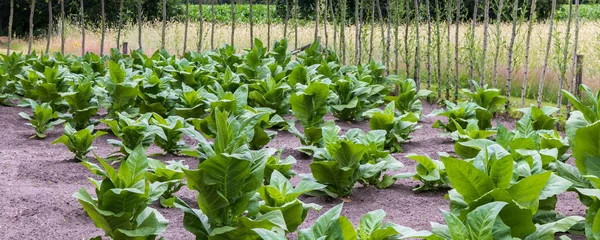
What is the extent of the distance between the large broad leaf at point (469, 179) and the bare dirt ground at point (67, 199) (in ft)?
2.90

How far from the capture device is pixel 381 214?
2930 millimetres

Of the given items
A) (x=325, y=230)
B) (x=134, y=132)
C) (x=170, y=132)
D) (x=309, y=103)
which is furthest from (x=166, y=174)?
(x=309, y=103)

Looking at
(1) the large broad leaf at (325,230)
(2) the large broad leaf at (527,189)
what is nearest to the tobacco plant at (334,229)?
(1) the large broad leaf at (325,230)

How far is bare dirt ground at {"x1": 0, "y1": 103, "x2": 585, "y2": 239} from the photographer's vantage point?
12.1 ft

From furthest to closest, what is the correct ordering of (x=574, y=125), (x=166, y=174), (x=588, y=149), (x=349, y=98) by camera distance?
1. (x=349, y=98)
2. (x=166, y=174)
3. (x=574, y=125)
4. (x=588, y=149)

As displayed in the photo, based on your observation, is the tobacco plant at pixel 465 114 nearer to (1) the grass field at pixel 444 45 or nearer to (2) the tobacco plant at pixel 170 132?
(1) the grass field at pixel 444 45

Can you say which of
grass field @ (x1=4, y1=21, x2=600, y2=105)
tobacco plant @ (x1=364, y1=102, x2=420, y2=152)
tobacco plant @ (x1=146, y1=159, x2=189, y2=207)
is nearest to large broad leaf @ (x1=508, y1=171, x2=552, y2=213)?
tobacco plant @ (x1=146, y1=159, x2=189, y2=207)

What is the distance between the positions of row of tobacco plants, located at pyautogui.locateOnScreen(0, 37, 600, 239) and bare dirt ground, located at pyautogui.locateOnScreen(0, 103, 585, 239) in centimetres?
13

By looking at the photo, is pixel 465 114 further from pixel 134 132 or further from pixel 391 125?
pixel 134 132

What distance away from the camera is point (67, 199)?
416 centimetres

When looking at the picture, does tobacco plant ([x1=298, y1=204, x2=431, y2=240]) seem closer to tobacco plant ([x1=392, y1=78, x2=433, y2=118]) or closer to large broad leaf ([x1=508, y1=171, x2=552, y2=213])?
large broad leaf ([x1=508, y1=171, x2=552, y2=213])

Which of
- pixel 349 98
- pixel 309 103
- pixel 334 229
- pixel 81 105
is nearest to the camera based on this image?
pixel 334 229

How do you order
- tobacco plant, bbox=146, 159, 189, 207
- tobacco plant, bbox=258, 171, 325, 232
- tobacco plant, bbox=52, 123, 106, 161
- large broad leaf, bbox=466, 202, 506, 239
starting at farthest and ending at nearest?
tobacco plant, bbox=52, 123, 106, 161, tobacco plant, bbox=146, 159, 189, 207, tobacco plant, bbox=258, 171, 325, 232, large broad leaf, bbox=466, 202, 506, 239

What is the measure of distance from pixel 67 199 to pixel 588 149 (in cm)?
291
